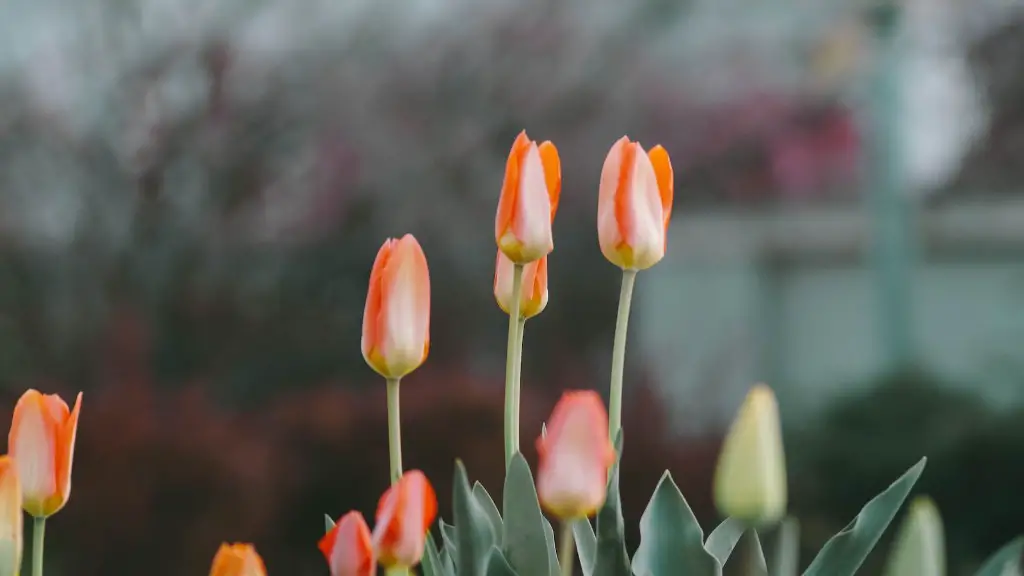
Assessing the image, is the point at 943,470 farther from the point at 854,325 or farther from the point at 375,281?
the point at 375,281

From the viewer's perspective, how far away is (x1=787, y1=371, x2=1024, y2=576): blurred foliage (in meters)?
2.68

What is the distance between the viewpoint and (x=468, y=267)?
323 centimetres

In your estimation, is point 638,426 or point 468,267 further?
point 468,267

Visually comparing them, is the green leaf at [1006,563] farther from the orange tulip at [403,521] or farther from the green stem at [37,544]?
the green stem at [37,544]

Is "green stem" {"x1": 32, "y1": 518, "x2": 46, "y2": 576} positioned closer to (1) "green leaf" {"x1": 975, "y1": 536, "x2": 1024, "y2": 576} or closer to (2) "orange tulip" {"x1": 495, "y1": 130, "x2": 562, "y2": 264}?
(2) "orange tulip" {"x1": 495, "y1": 130, "x2": 562, "y2": 264}

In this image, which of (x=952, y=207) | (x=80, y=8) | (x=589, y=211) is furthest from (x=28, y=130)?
(x=952, y=207)

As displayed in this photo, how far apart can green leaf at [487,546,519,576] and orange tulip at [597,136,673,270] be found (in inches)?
Answer: 3.9

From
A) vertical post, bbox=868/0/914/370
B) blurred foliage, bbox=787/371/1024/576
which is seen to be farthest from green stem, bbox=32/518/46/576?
vertical post, bbox=868/0/914/370

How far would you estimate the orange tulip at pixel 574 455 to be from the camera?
326 mm

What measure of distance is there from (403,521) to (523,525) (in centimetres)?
6

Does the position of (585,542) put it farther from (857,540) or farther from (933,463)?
(933,463)

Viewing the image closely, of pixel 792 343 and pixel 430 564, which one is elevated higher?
pixel 792 343

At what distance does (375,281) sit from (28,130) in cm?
269

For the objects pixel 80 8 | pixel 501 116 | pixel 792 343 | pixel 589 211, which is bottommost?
pixel 792 343
